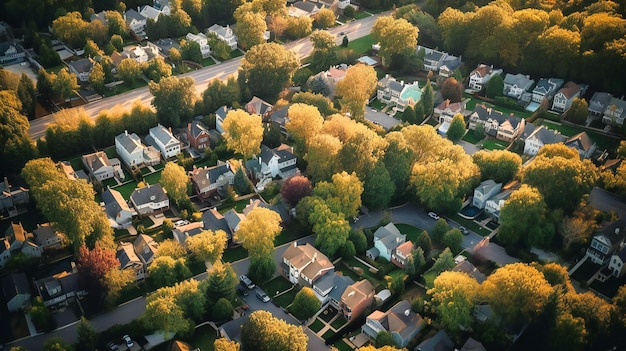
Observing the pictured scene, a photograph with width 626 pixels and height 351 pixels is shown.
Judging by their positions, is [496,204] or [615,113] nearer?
[496,204]

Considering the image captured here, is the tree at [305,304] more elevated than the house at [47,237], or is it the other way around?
the house at [47,237]

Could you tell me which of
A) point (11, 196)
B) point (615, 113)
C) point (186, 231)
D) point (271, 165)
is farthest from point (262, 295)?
point (615, 113)

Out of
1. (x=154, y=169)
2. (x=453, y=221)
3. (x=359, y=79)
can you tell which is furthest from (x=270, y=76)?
(x=453, y=221)

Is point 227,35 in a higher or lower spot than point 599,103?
higher

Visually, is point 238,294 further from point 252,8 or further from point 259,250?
point 252,8

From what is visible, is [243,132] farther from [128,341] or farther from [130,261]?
[128,341]

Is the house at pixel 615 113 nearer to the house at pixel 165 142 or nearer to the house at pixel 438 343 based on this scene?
the house at pixel 438 343

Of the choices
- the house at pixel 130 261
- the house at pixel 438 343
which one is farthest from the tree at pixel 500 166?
the house at pixel 130 261
